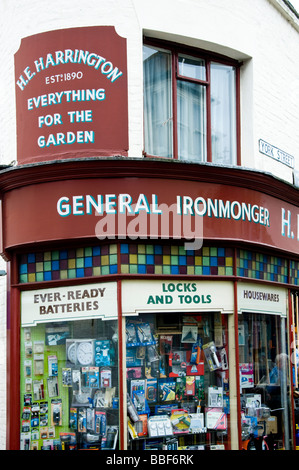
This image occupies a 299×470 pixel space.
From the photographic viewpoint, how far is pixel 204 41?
8773mm

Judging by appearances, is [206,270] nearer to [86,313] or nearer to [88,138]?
[86,313]

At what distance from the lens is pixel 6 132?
29.0ft

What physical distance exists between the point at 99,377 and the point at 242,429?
215cm

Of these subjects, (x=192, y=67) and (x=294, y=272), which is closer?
(x=192, y=67)

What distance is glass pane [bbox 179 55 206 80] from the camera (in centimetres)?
889

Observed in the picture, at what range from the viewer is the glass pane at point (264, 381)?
8648mm

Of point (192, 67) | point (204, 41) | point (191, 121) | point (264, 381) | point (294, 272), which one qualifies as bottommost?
point (264, 381)

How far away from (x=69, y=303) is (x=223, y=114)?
146 inches

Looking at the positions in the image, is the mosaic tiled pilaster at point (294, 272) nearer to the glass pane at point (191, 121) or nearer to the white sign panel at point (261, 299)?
the white sign panel at point (261, 299)

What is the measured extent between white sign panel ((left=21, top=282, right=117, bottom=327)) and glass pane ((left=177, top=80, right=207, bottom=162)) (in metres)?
2.30

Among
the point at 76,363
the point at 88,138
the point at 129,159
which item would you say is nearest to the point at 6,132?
the point at 88,138

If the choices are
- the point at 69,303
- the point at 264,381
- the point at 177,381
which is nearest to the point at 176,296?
the point at 177,381

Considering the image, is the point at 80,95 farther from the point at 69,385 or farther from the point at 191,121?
the point at 69,385

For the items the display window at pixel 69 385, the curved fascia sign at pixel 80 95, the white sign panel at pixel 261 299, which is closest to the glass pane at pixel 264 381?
the white sign panel at pixel 261 299
